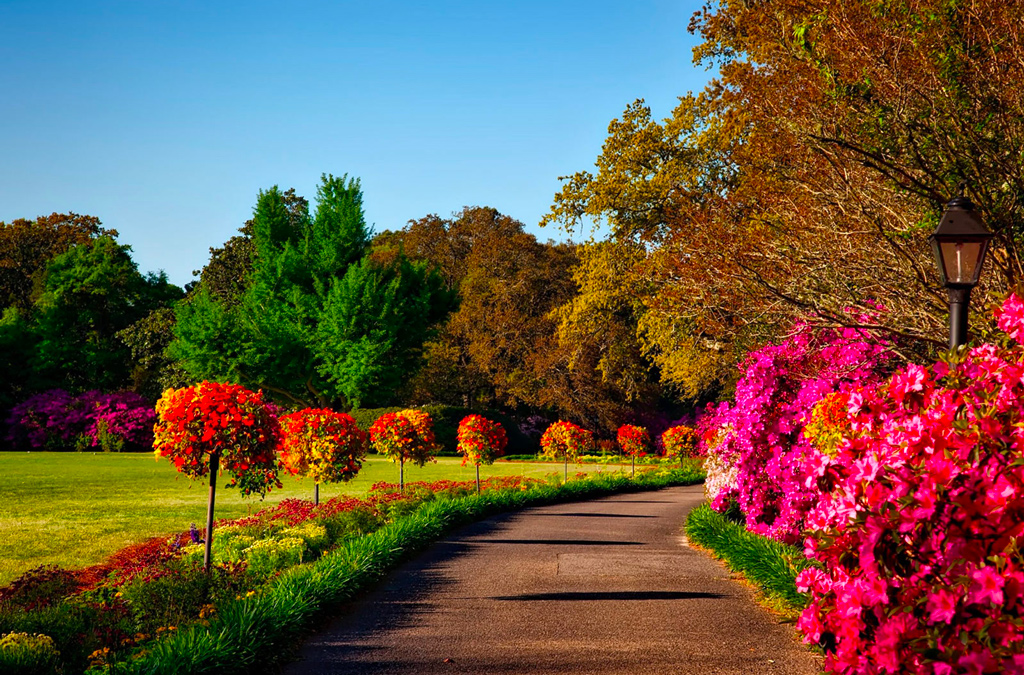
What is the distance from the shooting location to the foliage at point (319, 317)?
1481 inches

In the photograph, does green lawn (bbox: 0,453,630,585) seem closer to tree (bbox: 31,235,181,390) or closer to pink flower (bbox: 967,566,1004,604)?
pink flower (bbox: 967,566,1004,604)

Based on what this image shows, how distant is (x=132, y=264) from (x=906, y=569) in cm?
5045

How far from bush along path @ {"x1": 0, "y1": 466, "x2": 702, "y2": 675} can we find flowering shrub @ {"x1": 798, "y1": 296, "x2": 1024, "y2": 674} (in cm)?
401

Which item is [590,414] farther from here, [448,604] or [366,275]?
[448,604]

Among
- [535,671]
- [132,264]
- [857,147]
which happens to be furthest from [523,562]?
[132,264]

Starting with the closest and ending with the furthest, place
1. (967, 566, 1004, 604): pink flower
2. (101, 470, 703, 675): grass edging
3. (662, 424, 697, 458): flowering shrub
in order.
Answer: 1. (967, 566, 1004, 604): pink flower
2. (101, 470, 703, 675): grass edging
3. (662, 424, 697, 458): flowering shrub

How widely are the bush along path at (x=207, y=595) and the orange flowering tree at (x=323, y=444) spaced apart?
777mm

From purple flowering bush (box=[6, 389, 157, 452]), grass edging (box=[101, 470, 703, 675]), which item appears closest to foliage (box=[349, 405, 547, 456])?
purple flowering bush (box=[6, 389, 157, 452])

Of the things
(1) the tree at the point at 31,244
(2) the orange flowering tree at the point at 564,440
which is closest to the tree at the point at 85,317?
(1) the tree at the point at 31,244

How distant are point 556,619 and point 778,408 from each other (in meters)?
4.58

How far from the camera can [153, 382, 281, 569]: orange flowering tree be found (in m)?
9.44

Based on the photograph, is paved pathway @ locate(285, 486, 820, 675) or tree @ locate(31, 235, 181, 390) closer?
paved pathway @ locate(285, 486, 820, 675)

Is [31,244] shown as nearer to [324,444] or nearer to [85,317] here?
[85,317]

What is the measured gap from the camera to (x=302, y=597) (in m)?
7.48
